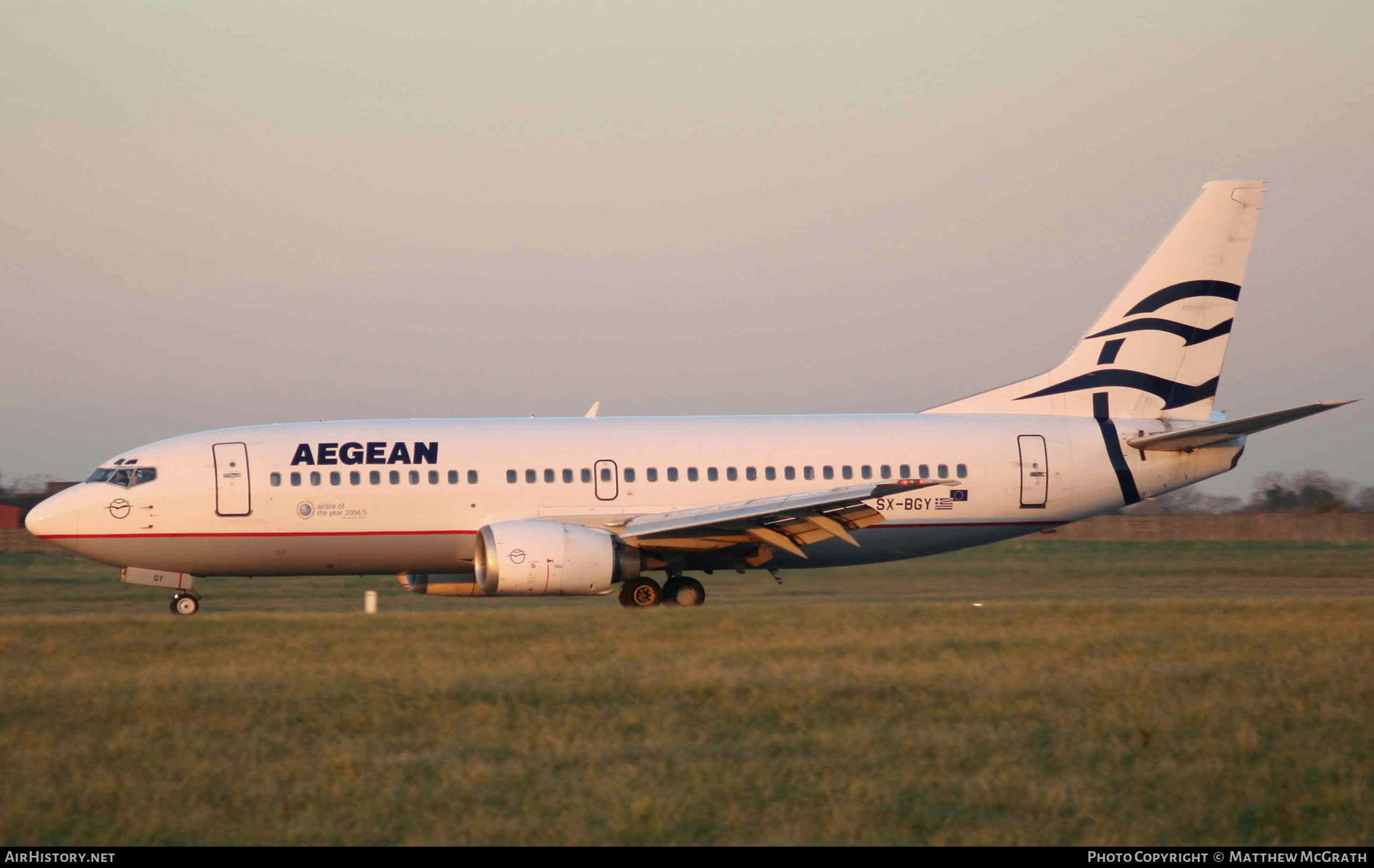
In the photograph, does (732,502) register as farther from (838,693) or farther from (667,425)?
(838,693)

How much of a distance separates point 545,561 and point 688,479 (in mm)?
3754

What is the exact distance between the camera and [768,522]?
854 inches

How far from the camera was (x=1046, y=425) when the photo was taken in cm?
2473

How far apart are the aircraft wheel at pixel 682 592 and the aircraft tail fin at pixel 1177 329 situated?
7.39m

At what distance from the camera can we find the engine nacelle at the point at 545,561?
2069cm

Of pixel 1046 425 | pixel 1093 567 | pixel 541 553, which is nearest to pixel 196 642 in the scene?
pixel 541 553

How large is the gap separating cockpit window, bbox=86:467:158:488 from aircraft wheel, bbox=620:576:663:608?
805 cm

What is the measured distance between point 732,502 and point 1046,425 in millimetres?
6041

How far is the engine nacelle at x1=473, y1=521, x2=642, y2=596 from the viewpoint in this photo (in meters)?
20.7

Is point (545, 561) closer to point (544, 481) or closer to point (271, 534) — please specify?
point (544, 481)

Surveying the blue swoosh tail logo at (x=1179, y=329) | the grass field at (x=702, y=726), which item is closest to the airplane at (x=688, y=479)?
the blue swoosh tail logo at (x=1179, y=329)

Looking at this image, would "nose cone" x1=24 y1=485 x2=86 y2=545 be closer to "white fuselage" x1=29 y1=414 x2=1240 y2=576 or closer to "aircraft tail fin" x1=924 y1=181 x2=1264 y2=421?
"white fuselage" x1=29 y1=414 x2=1240 y2=576

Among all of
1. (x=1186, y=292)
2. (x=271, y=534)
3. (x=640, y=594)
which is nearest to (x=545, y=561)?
(x=640, y=594)

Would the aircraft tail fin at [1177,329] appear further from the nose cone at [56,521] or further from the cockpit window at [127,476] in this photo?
the nose cone at [56,521]
